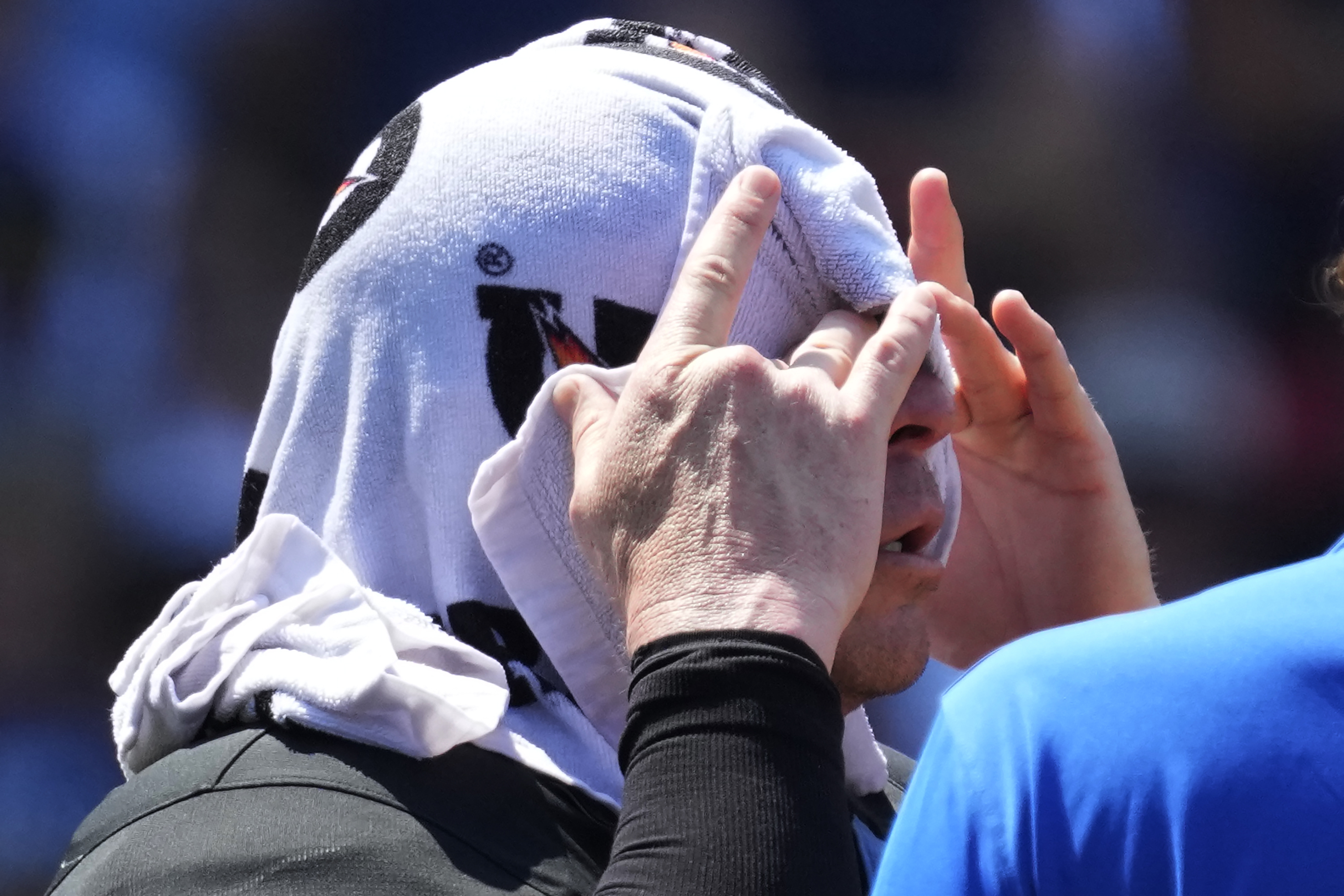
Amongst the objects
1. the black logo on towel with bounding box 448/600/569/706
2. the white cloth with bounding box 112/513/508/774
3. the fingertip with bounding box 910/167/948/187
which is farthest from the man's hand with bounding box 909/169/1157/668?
the white cloth with bounding box 112/513/508/774

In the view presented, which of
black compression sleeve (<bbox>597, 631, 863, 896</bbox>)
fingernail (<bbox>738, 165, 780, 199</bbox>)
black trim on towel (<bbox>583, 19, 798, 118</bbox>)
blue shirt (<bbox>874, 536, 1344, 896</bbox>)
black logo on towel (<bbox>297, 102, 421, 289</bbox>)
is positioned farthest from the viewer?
black trim on towel (<bbox>583, 19, 798, 118</bbox>)

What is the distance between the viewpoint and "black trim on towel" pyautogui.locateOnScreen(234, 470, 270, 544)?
1155 millimetres

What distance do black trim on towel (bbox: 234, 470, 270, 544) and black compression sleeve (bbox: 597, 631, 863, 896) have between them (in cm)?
53

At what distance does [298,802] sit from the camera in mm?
884

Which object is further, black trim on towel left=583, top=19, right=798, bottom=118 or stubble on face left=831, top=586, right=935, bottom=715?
black trim on towel left=583, top=19, right=798, bottom=118

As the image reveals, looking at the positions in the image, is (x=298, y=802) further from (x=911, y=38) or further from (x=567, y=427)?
(x=911, y=38)

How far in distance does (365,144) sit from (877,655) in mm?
2029

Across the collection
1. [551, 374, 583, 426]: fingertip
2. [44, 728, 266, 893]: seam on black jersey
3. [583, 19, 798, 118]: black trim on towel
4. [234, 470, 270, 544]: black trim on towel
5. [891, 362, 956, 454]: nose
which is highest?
[583, 19, 798, 118]: black trim on towel

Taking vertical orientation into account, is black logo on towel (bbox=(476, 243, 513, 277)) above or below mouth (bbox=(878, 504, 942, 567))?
above

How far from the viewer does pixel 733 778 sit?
76 cm

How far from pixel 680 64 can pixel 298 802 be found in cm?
79

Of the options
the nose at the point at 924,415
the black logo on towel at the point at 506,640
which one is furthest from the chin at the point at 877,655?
the black logo on towel at the point at 506,640

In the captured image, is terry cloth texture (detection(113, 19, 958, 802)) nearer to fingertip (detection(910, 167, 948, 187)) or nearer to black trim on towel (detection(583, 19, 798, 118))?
black trim on towel (detection(583, 19, 798, 118))

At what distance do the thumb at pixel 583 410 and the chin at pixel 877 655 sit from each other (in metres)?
0.30
